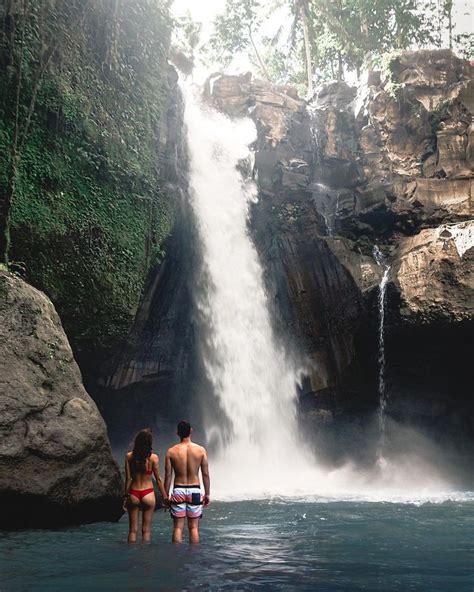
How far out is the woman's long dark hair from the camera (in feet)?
22.0

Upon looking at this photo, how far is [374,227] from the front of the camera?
62.5 ft

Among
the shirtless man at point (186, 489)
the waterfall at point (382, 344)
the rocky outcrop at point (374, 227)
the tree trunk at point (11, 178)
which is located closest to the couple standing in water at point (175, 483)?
the shirtless man at point (186, 489)

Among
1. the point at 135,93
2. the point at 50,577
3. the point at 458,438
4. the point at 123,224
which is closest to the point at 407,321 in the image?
the point at 458,438

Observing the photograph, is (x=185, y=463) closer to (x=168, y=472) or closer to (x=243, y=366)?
(x=168, y=472)

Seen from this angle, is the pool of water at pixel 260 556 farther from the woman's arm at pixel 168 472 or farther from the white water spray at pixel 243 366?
the white water spray at pixel 243 366

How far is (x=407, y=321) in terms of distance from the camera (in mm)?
16891

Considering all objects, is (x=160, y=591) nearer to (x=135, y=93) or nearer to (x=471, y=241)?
(x=135, y=93)

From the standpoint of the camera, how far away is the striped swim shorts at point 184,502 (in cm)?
636

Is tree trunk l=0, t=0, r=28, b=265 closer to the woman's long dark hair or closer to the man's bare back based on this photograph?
the woman's long dark hair

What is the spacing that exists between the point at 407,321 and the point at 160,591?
14.1m

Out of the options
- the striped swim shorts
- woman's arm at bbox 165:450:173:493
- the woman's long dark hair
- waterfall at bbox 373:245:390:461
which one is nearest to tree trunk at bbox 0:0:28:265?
the woman's long dark hair

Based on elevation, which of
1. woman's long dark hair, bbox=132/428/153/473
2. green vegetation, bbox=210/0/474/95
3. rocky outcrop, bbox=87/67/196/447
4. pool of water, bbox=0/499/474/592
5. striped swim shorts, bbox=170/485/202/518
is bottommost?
pool of water, bbox=0/499/474/592

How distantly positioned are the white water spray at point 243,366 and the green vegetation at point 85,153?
2.79 metres

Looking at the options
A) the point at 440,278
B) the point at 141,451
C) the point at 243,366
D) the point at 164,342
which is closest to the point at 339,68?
the point at 440,278
